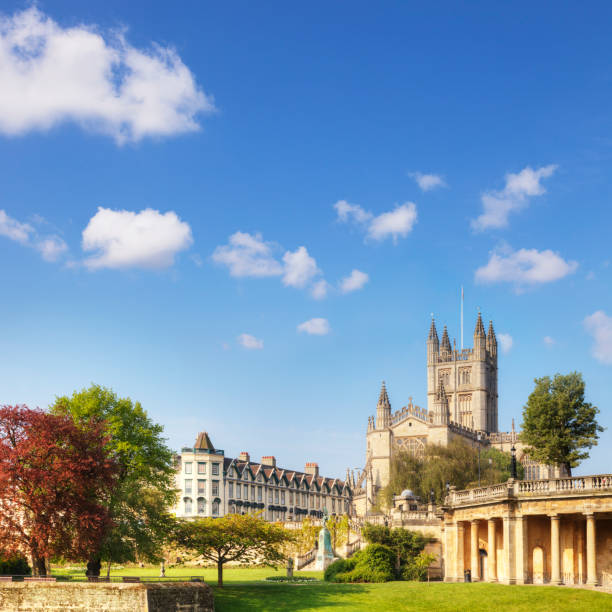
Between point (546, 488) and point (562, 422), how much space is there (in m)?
19.0

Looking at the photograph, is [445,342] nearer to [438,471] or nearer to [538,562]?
[438,471]

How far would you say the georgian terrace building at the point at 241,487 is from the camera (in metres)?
117

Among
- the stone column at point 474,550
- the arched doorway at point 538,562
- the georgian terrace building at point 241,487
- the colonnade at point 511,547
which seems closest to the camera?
the colonnade at point 511,547

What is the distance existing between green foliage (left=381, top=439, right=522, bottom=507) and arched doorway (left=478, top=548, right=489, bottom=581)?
1911 inches

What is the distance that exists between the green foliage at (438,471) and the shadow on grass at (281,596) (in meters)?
55.2

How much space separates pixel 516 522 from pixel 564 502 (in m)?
3.34

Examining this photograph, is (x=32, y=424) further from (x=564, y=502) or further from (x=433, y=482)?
(x=433, y=482)

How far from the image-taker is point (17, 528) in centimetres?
4322

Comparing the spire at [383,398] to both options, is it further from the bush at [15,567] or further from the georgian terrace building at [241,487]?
the bush at [15,567]

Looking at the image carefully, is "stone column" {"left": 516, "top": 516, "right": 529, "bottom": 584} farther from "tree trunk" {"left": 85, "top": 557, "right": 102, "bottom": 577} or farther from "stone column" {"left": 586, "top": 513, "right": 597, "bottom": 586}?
"tree trunk" {"left": 85, "top": 557, "right": 102, "bottom": 577}

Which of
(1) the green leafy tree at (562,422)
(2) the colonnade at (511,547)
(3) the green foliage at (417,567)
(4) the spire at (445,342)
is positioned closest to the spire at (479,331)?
(4) the spire at (445,342)

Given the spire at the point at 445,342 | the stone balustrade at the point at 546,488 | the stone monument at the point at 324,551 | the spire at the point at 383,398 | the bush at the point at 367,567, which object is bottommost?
the stone monument at the point at 324,551

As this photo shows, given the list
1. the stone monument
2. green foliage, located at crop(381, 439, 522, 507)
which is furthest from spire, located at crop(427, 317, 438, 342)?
the stone monument

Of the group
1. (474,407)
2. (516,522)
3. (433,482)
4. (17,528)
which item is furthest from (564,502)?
(474,407)
